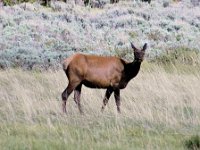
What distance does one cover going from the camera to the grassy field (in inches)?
365

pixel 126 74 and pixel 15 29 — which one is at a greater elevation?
pixel 126 74

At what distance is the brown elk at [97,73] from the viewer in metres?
12.4

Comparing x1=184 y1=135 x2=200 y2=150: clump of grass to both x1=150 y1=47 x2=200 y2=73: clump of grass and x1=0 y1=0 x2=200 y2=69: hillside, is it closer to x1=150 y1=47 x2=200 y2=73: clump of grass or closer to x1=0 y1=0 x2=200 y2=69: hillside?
x1=150 y1=47 x2=200 y2=73: clump of grass

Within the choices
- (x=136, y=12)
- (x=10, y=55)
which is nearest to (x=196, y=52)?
(x=10, y=55)

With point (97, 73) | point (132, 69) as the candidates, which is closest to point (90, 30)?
point (132, 69)

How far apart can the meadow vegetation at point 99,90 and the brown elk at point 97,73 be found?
1.35 feet

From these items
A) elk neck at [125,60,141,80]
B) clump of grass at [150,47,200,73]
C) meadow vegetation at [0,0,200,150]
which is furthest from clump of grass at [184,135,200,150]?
clump of grass at [150,47,200,73]

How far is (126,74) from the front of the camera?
12750 mm

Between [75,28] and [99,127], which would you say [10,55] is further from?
[99,127]

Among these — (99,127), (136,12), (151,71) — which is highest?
(99,127)

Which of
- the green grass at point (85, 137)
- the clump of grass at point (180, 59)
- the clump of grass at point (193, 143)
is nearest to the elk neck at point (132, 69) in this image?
the green grass at point (85, 137)

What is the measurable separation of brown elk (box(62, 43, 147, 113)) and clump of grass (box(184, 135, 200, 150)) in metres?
3.33

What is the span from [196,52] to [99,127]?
10.8 metres

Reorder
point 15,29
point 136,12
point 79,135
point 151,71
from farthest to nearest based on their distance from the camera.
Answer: point 136,12, point 15,29, point 151,71, point 79,135
